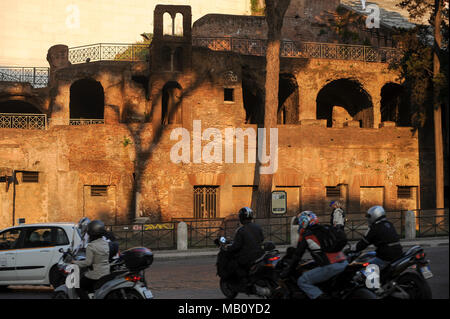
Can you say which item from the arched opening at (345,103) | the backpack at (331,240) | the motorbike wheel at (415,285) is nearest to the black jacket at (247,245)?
the backpack at (331,240)

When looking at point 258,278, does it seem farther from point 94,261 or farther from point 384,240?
point 94,261

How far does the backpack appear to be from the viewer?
7742 millimetres

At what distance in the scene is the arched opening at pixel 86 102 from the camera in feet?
108

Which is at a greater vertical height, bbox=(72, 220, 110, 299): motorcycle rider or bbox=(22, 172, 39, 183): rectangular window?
bbox=(22, 172, 39, 183): rectangular window

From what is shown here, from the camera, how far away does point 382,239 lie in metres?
8.52

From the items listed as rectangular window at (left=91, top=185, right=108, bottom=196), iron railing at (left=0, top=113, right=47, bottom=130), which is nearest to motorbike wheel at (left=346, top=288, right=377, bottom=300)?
rectangular window at (left=91, top=185, right=108, bottom=196)

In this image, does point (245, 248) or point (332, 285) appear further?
point (245, 248)

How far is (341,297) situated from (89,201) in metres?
20.8

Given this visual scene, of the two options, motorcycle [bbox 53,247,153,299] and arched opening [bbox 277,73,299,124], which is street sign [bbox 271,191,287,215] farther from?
motorcycle [bbox 53,247,153,299]

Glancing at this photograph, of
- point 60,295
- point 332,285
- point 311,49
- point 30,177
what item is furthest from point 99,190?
point 332,285

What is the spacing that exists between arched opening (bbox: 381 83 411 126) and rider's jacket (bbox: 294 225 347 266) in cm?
2629

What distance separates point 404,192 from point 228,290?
21.5 m

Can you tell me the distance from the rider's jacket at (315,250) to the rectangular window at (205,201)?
19.1 m

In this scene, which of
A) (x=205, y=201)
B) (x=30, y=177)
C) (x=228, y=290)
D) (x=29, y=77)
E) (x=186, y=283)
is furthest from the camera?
(x=29, y=77)
